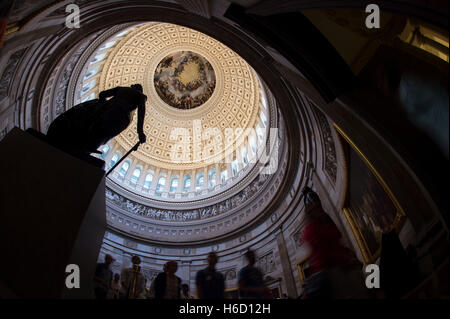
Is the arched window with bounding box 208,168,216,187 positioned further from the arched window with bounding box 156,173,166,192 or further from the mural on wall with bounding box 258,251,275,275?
the mural on wall with bounding box 258,251,275,275

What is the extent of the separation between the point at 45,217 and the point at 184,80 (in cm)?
2178

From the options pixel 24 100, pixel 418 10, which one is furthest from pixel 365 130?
pixel 24 100

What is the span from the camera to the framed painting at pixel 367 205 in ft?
16.3

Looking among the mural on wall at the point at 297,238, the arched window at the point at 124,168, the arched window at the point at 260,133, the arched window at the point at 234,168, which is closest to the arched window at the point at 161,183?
the arched window at the point at 124,168

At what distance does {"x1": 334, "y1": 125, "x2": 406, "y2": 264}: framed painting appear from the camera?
4979mm

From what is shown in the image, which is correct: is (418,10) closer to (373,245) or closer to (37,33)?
(373,245)

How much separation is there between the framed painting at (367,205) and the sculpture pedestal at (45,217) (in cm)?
539

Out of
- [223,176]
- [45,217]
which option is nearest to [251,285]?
[45,217]

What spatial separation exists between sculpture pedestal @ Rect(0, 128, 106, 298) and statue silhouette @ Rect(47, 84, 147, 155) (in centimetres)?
44

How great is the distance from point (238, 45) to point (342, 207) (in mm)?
5965

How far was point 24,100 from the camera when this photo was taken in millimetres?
9297

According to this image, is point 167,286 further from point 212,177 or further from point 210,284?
point 212,177

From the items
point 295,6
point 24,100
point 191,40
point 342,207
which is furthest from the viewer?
point 191,40

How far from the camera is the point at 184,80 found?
23531 mm
